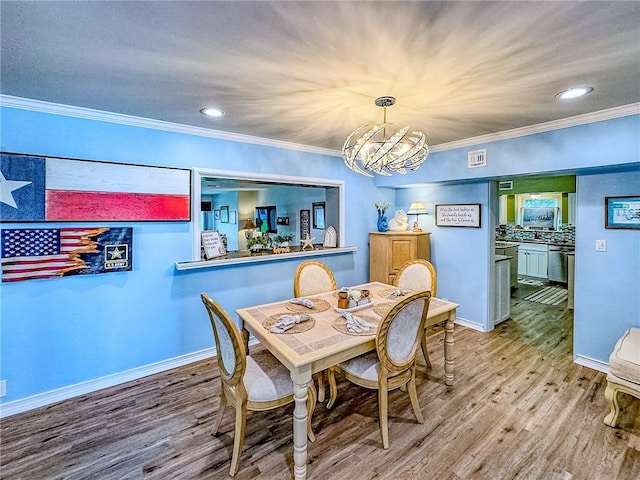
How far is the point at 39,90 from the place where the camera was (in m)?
2.10

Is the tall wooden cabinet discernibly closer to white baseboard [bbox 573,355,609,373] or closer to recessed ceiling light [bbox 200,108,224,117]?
white baseboard [bbox 573,355,609,373]

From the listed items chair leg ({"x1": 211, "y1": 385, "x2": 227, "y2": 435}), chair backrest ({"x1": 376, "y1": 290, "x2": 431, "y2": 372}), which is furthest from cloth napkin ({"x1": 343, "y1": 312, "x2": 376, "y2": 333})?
chair leg ({"x1": 211, "y1": 385, "x2": 227, "y2": 435})

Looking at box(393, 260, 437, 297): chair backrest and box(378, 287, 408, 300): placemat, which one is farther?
box(393, 260, 437, 297): chair backrest

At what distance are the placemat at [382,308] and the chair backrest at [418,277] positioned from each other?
25.1 inches

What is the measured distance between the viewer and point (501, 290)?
13.7 ft

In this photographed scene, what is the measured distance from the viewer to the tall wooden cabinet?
4.03 m

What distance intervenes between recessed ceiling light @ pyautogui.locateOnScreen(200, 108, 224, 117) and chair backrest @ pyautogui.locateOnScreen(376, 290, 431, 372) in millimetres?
2083

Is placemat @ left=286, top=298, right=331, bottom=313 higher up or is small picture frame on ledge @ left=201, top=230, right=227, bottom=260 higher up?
small picture frame on ledge @ left=201, top=230, right=227, bottom=260

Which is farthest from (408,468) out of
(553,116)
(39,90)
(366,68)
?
(39,90)

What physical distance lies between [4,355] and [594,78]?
4534 mm

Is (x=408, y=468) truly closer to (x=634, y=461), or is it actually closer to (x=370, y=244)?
(x=634, y=461)

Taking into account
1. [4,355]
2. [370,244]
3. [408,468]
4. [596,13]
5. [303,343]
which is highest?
[596,13]

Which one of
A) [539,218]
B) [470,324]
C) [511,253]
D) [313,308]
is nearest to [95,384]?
[313,308]

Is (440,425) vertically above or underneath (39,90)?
underneath
